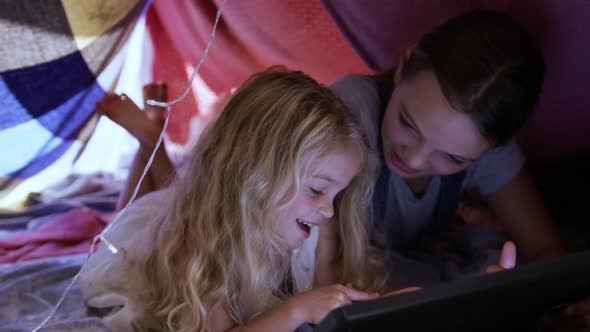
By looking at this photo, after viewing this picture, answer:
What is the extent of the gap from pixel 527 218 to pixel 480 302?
2.49ft

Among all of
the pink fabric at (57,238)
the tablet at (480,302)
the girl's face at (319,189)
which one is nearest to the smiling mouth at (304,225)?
the girl's face at (319,189)

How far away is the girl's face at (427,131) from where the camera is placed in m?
0.99

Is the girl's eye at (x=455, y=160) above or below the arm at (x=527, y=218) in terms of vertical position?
above

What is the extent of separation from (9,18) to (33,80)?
138 millimetres

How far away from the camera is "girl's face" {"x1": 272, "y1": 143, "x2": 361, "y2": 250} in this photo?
3.14ft

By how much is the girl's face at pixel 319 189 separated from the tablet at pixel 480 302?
1.26 ft

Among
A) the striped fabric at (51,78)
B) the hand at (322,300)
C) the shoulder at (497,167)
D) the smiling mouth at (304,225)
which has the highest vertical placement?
the striped fabric at (51,78)

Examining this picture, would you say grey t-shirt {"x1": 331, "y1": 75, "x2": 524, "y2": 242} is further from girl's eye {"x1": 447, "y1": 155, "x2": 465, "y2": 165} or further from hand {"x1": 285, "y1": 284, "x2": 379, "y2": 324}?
hand {"x1": 285, "y1": 284, "x2": 379, "y2": 324}

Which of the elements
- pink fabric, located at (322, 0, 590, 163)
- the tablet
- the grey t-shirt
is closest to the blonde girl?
the grey t-shirt

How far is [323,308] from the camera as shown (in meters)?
0.86

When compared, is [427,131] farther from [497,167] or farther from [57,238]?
[57,238]

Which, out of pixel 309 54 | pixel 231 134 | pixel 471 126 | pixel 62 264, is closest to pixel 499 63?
pixel 471 126

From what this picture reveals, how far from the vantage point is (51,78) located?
1124 millimetres

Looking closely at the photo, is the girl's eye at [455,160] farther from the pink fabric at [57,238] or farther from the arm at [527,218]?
the pink fabric at [57,238]
